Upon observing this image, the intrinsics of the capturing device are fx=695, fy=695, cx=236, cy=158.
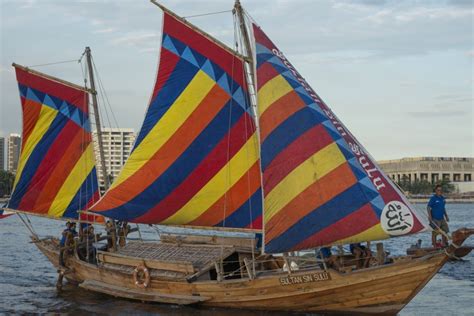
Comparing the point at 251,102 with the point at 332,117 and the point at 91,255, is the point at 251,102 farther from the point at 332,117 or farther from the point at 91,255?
the point at 91,255

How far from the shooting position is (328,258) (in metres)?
24.8

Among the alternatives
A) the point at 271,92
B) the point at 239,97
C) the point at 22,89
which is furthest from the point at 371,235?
the point at 22,89

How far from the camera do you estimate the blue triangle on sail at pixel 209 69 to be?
2786 centimetres

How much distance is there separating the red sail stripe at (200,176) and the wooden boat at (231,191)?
0.14 ft

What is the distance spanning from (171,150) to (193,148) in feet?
3.14

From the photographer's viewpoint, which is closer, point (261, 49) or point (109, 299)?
point (261, 49)

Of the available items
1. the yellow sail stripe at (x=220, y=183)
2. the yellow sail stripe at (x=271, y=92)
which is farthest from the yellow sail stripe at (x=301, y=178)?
the yellow sail stripe at (x=220, y=183)

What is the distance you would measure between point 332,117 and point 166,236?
400 inches

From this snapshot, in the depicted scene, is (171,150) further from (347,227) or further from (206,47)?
(347,227)

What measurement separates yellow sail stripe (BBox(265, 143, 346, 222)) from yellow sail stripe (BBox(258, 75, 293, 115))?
2.47 metres

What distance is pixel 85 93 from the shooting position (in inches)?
1412

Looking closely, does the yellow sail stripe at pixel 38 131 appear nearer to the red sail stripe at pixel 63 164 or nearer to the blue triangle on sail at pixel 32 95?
the blue triangle on sail at pixel 32 95

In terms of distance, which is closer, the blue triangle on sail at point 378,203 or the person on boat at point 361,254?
the blue triangle on sail at point 378,203

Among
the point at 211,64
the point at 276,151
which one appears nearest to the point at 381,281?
the point at 276,151
